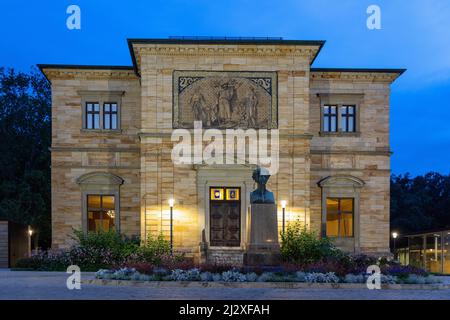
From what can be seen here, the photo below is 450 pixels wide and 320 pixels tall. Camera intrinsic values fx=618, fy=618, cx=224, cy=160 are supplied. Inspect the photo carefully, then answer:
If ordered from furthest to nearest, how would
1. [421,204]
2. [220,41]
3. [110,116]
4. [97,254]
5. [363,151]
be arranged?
[421,204] → [110,116] → [363,151] → [220,41] → [97,254]

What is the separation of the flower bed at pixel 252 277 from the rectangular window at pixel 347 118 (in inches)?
613

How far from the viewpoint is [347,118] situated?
3416 centimetres

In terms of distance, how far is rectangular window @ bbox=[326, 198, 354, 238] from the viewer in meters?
33.6

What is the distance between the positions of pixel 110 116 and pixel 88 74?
8.47 ft

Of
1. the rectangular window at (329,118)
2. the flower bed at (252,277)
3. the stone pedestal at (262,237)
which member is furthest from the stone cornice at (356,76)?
the flower bed at (252,277)

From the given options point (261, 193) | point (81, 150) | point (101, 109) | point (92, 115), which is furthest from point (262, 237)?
point (92, 115)

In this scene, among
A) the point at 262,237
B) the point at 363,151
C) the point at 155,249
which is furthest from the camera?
the point at 363,151

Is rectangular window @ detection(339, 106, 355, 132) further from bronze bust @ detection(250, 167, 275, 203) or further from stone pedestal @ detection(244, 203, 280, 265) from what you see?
stone pedestal @ detection(244, 203, 280, 265)

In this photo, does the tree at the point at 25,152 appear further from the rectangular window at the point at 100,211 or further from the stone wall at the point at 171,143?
the stone wall at the point at 171,143

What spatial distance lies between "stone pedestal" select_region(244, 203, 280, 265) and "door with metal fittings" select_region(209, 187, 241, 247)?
30.3 feet

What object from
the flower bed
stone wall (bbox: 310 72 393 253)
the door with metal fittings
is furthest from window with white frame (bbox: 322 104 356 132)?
the flower bed

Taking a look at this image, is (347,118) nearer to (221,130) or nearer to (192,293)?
(221,130)
